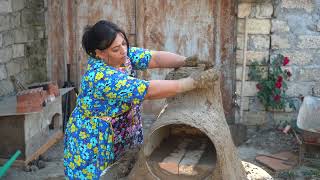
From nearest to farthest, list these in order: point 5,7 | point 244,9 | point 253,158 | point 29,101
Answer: point 29,101 → point 253,158 → point 5,7 → point 244,9

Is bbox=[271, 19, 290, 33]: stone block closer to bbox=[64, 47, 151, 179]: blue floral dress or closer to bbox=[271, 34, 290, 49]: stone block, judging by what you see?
bbox=[271, 34, 290, 49]: stone block

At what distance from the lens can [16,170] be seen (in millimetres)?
5590

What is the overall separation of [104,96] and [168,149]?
66 centimetres

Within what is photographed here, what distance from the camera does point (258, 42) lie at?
641cm

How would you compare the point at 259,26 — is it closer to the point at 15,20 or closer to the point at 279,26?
the point at 279,26

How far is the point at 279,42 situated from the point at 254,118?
1.01 m

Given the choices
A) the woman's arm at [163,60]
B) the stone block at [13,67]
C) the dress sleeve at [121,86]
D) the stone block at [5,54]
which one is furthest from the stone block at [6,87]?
the dress sleeve at [121,86]

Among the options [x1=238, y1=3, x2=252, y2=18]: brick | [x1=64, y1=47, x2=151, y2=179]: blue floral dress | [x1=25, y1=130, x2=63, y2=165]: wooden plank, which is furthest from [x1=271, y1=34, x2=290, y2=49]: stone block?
[x1=64, y1=47, x2=151, y2=179]: blue floral dress

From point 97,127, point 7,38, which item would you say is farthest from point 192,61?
point 7,38

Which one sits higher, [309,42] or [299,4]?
[299,4]

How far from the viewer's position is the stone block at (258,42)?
21.0ft

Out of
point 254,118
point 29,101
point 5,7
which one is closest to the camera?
point 29,101

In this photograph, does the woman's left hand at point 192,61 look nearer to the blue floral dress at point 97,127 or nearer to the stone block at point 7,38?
the blue floral dress at point 97,127

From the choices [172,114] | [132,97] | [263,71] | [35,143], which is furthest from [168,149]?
[263,71]
